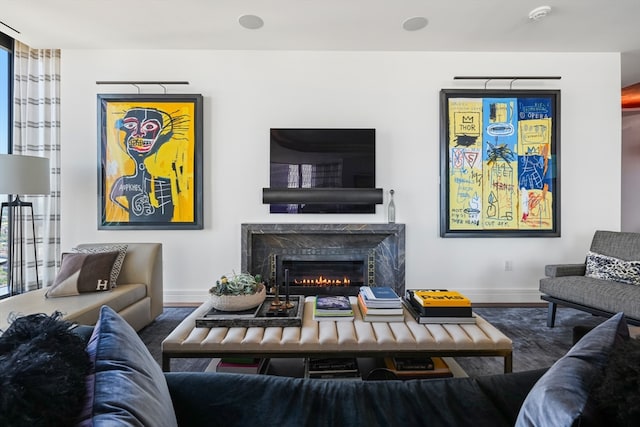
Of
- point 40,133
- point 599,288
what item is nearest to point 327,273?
point 599,288

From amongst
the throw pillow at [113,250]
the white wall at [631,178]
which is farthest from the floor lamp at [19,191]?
the white wall at [631,178]

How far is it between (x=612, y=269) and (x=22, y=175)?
4967mm

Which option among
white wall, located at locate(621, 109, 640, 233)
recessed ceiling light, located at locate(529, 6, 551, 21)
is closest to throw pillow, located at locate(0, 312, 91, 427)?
recessed ceiling light, located at locate(529, 6, 551, 21)

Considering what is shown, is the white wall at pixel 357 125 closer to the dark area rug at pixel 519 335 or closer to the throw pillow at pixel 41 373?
the dark area rug at pixel 519 335

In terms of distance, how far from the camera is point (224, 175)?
3.40 metres

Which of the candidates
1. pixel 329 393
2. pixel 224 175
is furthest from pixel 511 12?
pixel 329 393

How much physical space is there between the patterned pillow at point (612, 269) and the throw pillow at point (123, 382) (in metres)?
3.33

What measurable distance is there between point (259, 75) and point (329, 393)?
3.25 metres

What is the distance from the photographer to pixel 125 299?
237 centimetres

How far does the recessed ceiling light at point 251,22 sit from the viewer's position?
9.17 feet

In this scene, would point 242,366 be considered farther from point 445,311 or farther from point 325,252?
point 325,252

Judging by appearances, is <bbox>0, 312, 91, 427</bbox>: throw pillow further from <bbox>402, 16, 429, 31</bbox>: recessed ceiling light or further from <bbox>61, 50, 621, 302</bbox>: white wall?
<bbox>402, 16, 429, 31</bbox>: recessed ceiling light

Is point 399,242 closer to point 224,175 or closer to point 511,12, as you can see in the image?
point 224,175

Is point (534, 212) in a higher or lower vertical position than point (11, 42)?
lower
